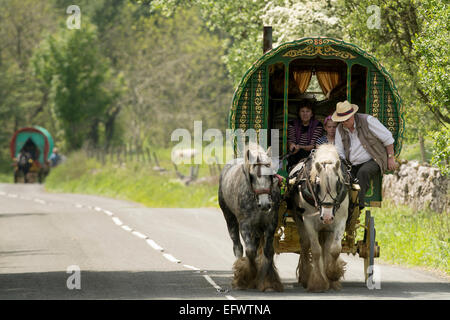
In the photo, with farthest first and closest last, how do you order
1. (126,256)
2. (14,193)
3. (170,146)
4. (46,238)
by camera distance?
(170,146) < (14,193) < (46,238) < (126,256)

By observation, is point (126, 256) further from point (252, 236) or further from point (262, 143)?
point (252, 236)

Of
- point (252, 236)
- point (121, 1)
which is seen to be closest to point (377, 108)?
point (252, 236)

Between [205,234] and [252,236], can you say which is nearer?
[252,236]

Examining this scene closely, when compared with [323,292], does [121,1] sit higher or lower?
higher

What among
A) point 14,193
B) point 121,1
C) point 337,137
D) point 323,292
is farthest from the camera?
point 121,1

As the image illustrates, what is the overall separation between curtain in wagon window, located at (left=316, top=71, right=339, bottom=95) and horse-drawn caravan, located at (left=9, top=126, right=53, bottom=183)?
37680mm

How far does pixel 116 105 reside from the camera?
2389 inches

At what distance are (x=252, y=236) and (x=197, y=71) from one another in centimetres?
4881

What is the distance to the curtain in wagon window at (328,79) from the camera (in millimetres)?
15570

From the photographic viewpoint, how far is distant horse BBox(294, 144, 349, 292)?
11867 mm

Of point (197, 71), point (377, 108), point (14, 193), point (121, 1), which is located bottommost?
point (14, 193)

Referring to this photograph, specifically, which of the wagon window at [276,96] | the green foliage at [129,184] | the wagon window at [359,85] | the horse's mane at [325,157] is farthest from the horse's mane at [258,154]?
the green foliage at [129,184]

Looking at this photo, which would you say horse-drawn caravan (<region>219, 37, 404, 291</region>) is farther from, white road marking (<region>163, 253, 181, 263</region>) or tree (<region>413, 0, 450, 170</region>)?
white road marking (<region>163, 253, 181, 263</region>)

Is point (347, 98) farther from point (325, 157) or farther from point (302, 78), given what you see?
point (302, 78)
